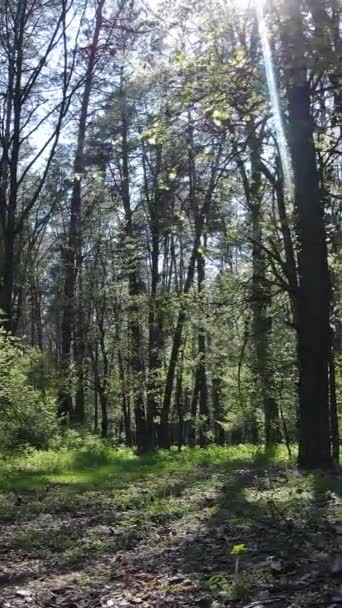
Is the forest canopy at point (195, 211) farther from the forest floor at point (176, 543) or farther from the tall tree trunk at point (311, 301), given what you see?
the forest floor at point (176, 543)

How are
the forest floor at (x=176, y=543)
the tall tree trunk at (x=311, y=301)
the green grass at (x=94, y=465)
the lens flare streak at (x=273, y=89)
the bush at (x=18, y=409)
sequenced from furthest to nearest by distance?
the bush at (x=18, y=409)
the green grass at (x=94, y=465)
the tall tree trunk at (x=311, y=301)
the lens flare streak at (x=273, y=89)
the forest floor at (x=176, y=543)

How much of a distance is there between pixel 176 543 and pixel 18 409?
8957 millimetres

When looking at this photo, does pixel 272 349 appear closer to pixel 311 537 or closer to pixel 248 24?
pixel 248 24

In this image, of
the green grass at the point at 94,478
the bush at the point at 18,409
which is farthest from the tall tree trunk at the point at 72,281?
the green grass at the point at 94,478

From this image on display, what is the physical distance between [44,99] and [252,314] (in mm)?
11210

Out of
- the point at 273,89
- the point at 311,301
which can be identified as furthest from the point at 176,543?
the point at 273,89

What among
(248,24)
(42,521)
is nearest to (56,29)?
(248,24)

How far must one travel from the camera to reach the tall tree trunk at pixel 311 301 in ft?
30.4

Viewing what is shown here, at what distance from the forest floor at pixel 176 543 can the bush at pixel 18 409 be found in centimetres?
355

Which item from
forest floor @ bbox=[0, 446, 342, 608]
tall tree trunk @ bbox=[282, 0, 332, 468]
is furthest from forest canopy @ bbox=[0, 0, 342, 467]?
forest floor @ bbox=[0, 446, 342, 608]

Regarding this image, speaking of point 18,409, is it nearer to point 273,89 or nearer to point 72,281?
point 273,89

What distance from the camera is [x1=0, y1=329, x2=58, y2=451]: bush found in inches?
513

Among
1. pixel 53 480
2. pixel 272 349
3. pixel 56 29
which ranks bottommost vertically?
pixel 53 480

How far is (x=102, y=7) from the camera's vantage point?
66.4 feet
